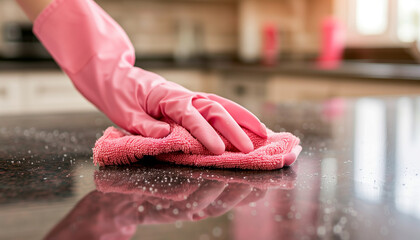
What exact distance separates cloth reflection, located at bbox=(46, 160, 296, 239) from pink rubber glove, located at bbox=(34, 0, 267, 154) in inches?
2.3

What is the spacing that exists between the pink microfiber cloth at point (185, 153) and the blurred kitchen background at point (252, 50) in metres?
1.49

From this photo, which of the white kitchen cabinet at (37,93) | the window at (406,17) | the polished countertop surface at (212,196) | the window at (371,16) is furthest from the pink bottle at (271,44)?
the polished countertop surface at (212,196)

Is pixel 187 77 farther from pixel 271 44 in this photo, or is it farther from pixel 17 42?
pixel 17 42

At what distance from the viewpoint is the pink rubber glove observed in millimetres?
535

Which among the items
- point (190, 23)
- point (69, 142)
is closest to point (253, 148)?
point (69, 142)

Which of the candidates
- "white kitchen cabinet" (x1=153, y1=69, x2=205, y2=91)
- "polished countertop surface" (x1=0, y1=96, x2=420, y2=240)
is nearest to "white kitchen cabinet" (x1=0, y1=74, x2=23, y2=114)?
"white kitchen cabinet" (x1=153, y1=69, x2=205, y2=91)

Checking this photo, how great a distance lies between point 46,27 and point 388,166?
0.45 metres

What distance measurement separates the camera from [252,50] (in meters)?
3.78

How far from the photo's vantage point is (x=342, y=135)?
75 centimetres

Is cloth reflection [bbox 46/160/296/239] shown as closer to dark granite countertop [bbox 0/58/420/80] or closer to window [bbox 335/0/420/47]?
dark granite countertop [bbox 0/58/420/80]

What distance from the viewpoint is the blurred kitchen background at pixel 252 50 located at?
2422mm

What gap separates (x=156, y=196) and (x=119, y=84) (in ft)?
0.76

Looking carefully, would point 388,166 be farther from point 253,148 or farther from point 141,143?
point 141,143

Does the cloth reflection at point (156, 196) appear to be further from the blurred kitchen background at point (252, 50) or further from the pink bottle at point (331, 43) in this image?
the pink bottle at point (331, 43)
